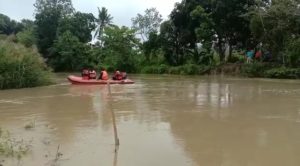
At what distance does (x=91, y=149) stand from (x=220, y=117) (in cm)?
431

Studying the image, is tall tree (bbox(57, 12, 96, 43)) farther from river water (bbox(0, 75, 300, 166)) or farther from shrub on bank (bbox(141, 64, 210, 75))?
river water (bbox(0, 75, 300, 166))

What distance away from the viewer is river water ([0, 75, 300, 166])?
21.6 ft

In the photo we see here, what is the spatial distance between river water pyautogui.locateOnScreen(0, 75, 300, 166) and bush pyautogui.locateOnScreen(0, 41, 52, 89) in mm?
4070

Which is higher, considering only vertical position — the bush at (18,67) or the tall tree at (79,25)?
the tall tree at (79,25)

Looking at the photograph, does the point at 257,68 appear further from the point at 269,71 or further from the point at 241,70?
the point at 241,70

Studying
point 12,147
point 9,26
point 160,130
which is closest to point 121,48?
point 9,26

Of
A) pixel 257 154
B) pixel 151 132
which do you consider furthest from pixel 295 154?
pixel 151 132

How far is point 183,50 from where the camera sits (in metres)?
37.6

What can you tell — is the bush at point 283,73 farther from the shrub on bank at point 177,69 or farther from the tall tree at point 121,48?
the tall tree at point 121,48

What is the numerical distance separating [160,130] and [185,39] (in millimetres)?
26854

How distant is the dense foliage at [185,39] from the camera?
90.7 feet

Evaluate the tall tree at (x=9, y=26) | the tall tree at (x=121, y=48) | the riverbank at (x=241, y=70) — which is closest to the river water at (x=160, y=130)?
the riverbank at (x=241, y=70)

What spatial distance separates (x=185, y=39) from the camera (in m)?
35.3

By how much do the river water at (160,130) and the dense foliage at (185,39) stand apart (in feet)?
43.3
